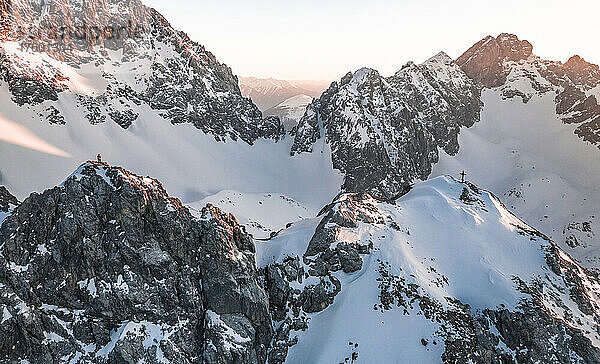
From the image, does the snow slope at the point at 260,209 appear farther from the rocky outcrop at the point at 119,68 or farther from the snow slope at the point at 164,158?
the rocky outcrop at the point at 119,68

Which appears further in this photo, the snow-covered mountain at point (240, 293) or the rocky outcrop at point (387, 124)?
the rocky outcrop at point (387, 124)

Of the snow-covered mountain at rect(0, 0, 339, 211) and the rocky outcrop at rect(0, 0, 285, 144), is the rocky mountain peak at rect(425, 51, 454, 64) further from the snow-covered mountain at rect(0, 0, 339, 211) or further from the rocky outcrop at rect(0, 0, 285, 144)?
the snow-covered mountain at rect(0, 0, 339, 211)

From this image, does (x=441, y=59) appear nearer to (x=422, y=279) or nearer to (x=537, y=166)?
(x=537, y=166)

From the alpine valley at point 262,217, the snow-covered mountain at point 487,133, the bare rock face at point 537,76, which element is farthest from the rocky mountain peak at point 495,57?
the alpine valley at point 262,217

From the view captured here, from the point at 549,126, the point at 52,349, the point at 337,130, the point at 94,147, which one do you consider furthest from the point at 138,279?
the point at 549,126

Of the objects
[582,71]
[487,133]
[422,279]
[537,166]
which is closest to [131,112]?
[422,279]

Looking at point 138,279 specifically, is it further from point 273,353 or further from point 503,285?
point 503,285

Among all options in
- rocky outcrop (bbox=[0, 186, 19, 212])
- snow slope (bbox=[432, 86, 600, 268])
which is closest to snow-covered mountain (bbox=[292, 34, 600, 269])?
snow slope (bbox=[432, 86, 600, 268])
